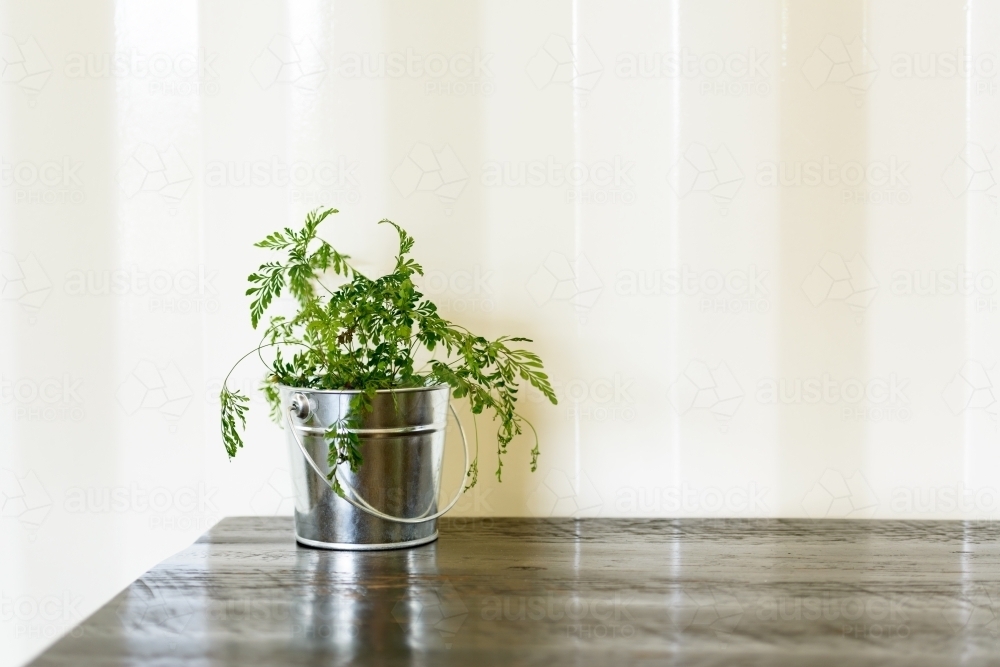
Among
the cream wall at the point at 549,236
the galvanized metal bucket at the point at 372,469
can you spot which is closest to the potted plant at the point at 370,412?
the galvanized metal bucket at the point at 372,469

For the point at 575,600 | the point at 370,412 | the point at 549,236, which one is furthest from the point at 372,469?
the point at 549,236

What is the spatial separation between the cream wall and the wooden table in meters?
0.12

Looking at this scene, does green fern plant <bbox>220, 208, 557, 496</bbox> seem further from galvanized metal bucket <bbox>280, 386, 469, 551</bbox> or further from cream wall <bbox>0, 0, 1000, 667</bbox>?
cream wall <bbox>0, 0, 1000, 667</bbox>

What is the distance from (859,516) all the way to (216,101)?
3.47 ft

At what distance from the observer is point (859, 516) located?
117 cm

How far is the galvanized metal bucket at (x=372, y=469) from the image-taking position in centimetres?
96

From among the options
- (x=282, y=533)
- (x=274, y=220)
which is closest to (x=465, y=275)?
(x=274, y=220)

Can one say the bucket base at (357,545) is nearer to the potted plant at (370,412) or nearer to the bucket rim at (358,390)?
the potted plant at (370,412)

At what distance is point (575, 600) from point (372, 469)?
0.94 feet

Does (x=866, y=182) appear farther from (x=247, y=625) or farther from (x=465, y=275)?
(x=247, y=625)

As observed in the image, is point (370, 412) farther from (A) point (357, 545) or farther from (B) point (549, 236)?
(B) point (549, 236)

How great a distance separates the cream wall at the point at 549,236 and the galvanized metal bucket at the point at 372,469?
0.20 m

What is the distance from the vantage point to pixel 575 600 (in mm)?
802

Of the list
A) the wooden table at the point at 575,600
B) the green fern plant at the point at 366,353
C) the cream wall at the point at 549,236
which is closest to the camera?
the wooden table at the point at 575,600
